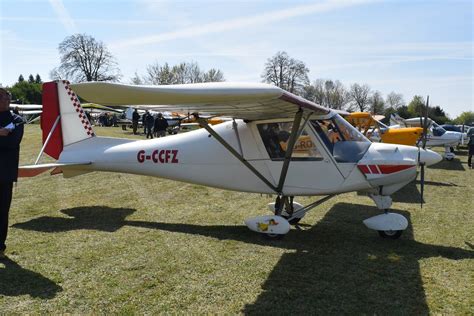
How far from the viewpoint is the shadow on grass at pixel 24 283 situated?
399cm

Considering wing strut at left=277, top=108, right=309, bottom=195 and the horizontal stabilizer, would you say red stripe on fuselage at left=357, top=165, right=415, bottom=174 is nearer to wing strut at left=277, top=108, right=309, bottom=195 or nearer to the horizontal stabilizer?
wing strut at left=277, top=108, right=309, bottom=195

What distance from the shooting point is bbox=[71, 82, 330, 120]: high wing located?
3.49 m

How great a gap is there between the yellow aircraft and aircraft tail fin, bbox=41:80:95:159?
9905 mm

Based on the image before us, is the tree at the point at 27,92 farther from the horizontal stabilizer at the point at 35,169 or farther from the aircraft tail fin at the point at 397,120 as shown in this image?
the horizontal stabilizer at the point at 35,169

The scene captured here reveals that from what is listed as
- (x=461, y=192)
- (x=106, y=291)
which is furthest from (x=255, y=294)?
(x=461, y=192)

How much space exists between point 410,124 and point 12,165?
23.2 metres

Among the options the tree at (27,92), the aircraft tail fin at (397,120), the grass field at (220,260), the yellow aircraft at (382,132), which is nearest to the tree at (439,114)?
the aircraft tail fin at (397,120)

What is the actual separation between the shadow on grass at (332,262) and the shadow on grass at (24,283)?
1702 millimetres

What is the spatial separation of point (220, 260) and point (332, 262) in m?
1.42

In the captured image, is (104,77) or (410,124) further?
(104,77)

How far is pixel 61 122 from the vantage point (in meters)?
7.61

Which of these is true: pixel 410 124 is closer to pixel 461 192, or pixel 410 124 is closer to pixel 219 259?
pixel 461 192

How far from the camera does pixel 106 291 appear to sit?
4090 millimetres

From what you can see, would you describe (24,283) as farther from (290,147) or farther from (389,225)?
(389,225)
